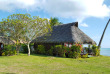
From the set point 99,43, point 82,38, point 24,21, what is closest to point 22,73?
point 24,21

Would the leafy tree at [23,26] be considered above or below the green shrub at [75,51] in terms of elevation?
above

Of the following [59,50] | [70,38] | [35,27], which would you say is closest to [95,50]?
[70,38]

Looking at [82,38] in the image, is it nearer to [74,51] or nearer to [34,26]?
[74,51]

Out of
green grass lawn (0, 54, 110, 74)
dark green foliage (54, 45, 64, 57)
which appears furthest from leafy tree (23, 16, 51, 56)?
green grass lawn (0, 54, 110, 74)

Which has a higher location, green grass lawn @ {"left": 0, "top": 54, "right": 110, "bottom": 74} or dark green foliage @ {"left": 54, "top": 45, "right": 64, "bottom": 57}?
dark green foliage @ {"left": 54, "top": 45, "right": 64, "bottom": 57}

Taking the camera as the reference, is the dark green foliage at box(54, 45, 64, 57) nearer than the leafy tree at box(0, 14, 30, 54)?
No

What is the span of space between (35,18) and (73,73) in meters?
11.3

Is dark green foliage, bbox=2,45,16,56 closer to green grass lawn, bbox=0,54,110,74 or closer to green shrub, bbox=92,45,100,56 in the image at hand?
green grass lawn, bbox=0,54,110,74

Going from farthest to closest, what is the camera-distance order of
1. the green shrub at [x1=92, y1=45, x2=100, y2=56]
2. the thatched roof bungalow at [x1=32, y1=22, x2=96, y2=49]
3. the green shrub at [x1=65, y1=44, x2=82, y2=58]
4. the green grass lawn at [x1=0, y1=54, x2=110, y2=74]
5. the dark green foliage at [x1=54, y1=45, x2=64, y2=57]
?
the green shrub at [x1=92, y1=45, x2=100, y2=56]
the thatched roof bungalow at [x1=32, y1=22, x2=96, y2=49]
the dark green foliage at [x1=54, y1=45, x2=64, y2=57]
the green shrub at [x1=65, y1=44, x2=82, y2=58]
the green grass lawn at [x1=0, y1=54, x2=110, y2=74]

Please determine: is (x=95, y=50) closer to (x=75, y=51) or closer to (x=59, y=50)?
(x=75, y=51)

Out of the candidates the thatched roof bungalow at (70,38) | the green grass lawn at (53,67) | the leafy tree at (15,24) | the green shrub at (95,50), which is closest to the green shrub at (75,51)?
the thatched roof bungalow at (70,38)

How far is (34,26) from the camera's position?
16.5 m

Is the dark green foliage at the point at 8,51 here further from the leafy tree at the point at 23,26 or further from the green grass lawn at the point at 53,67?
the green grass lawn at the point at 53,67

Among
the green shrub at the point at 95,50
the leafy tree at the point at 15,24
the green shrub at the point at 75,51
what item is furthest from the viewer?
the green shrub at the point at 95,50
